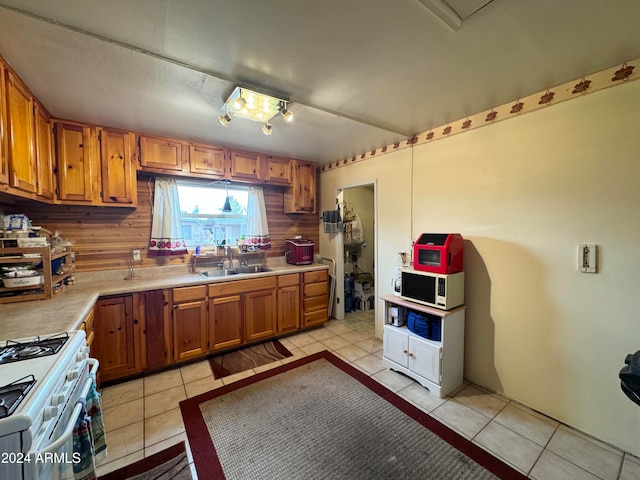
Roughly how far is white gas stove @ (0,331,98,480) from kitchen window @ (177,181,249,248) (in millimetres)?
2061

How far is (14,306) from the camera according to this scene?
1.74 m

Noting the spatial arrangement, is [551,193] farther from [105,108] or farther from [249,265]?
[105,108]

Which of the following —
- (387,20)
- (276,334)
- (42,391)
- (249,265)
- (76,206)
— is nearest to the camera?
(42,391)

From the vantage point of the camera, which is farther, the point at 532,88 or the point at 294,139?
the point at 294,139

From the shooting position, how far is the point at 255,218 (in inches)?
143

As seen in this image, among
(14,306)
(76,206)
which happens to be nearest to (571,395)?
(14,306)

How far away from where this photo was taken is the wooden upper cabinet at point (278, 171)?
3.46 meters

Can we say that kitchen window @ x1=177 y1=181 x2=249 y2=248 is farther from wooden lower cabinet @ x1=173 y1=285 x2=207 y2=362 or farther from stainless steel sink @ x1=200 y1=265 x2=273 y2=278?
wooden lower cabinet @ x1=173 y1=285 x2=207 y2=362

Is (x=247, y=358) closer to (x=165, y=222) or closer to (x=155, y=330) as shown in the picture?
(x=155, y=330)

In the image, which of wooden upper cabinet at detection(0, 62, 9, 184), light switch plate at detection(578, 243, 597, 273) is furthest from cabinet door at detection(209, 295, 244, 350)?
light switch plate at detection(578, 243, 597, 273)

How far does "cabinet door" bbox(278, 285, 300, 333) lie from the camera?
10.8 feet

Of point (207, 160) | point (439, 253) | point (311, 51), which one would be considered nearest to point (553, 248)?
point (439, 253)

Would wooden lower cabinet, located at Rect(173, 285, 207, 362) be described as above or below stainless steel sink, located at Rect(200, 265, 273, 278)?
below

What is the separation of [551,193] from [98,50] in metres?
3.07
